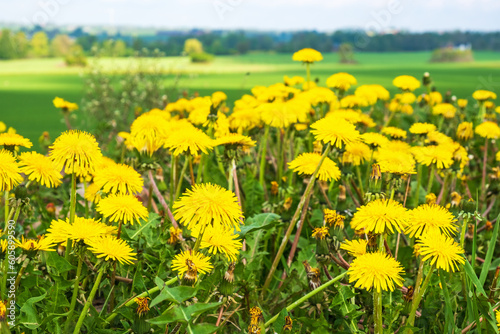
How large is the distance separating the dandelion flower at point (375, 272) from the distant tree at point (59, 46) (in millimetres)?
15572

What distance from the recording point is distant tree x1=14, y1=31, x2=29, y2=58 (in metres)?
13.7

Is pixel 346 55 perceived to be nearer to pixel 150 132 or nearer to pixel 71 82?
pixel 71 82

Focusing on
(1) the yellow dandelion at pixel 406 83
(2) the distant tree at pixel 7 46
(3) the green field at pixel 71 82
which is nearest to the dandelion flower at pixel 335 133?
(1) the yellow dandelion at pixel 406 83

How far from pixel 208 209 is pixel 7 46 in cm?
1420

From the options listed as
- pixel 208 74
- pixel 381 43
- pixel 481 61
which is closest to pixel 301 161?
pixel 208 74

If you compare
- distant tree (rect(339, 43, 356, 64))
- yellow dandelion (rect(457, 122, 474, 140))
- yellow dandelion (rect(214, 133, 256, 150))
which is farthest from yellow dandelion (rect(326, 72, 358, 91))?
distant tree (rect(339, 43, 356, 64))

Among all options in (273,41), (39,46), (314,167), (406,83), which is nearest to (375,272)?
(314,167)

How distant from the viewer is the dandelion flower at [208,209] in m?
1.06

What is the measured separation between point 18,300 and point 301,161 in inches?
33.6

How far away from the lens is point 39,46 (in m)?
15.2

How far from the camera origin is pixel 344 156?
1.90 metres

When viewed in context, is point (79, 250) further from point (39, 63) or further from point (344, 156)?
point (39, 63)

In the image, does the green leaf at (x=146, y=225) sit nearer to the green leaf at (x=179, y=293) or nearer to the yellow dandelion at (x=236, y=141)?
the yellow dandelion at (x=236, y=141)

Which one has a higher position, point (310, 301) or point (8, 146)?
point (8, 146)
